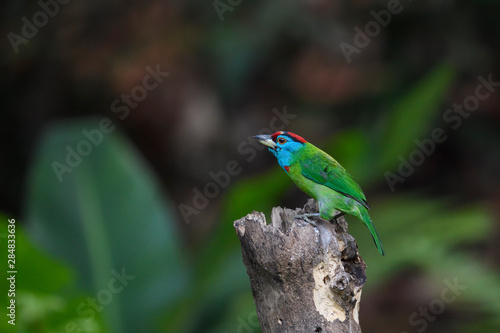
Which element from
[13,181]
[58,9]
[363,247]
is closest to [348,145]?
[363,247]

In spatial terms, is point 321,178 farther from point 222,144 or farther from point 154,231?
point 222,144

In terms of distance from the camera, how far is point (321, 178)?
9.92 ft

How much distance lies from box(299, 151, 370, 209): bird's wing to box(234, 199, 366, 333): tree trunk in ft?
1.33

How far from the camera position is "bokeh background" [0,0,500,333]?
191 inches

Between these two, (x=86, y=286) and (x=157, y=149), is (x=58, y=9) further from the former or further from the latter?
(x=86, y=286)

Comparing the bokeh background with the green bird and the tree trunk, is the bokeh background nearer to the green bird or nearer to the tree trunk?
the green bird

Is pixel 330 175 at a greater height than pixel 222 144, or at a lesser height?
greater

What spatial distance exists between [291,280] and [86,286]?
2.73 meters

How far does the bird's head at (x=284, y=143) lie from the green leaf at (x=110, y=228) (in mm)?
2188

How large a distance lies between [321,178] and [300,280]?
0.64 meters

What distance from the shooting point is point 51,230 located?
495 centimetres

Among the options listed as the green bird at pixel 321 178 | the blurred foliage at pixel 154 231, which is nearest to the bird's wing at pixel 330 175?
the green bird at pixel 321 178

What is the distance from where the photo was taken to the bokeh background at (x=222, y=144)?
4863 mm

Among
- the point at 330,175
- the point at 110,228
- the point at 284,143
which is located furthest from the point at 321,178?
the point at 110,228
